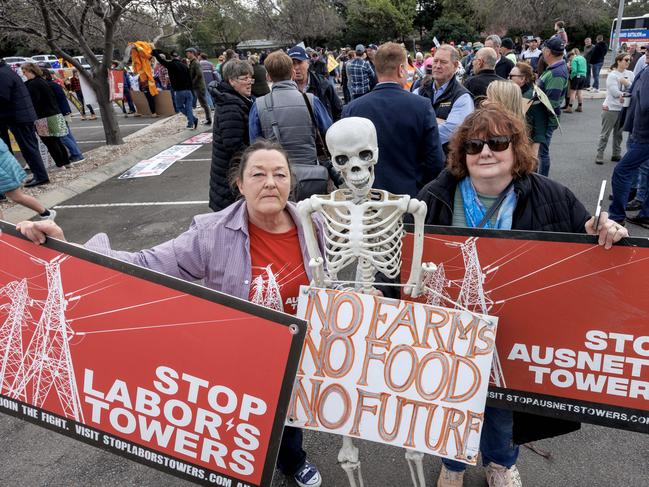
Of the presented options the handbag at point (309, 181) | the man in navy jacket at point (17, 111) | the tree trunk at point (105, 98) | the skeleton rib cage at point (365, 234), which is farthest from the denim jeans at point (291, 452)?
the tree trunk at point (105, 98)

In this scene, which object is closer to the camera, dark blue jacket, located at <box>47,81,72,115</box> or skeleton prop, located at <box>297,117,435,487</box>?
skeleton prop, located at <box>297,117,435,487</box>

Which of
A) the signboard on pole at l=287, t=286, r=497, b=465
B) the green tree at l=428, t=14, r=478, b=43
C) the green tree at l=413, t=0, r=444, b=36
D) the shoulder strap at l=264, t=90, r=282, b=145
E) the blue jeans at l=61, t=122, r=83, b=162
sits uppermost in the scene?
the green tree at l=413, t=0, r=444, b=36

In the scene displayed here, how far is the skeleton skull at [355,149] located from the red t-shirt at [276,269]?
0.41m

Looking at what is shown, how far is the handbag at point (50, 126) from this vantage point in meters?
8.77

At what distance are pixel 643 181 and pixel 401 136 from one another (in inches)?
157

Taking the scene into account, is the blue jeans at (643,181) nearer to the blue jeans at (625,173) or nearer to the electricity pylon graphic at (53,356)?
the blue jeans at (625,173)

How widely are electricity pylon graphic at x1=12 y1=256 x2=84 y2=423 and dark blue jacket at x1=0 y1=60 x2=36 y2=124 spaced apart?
23.7ft

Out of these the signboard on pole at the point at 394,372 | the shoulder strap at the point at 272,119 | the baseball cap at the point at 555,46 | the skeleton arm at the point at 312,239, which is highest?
the baseball cap at the point at 555,46

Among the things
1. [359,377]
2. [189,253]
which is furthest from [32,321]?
[359,377]

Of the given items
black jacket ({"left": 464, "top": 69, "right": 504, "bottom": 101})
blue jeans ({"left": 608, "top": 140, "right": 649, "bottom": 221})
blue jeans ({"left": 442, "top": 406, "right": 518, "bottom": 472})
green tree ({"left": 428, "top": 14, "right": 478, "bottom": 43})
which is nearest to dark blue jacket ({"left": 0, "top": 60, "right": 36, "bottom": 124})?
black jacket ({"left": 464, "top": 69, "right": 504, "bottom": 101})

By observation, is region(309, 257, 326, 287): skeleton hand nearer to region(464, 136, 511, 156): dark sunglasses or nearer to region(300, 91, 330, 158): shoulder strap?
region(464, 136, 511, 156): dark sunglasses

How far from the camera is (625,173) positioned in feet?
17.2

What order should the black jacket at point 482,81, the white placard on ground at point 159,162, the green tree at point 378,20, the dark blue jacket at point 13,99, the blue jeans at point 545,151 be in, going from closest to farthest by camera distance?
the black jacket at point 482,81
the blue jeans at point 545,151
the dark blue jacket at point 13,99
the white placard on ground at point 159,162
the green tree at point 378,20

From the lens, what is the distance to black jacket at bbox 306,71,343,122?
266 inches
